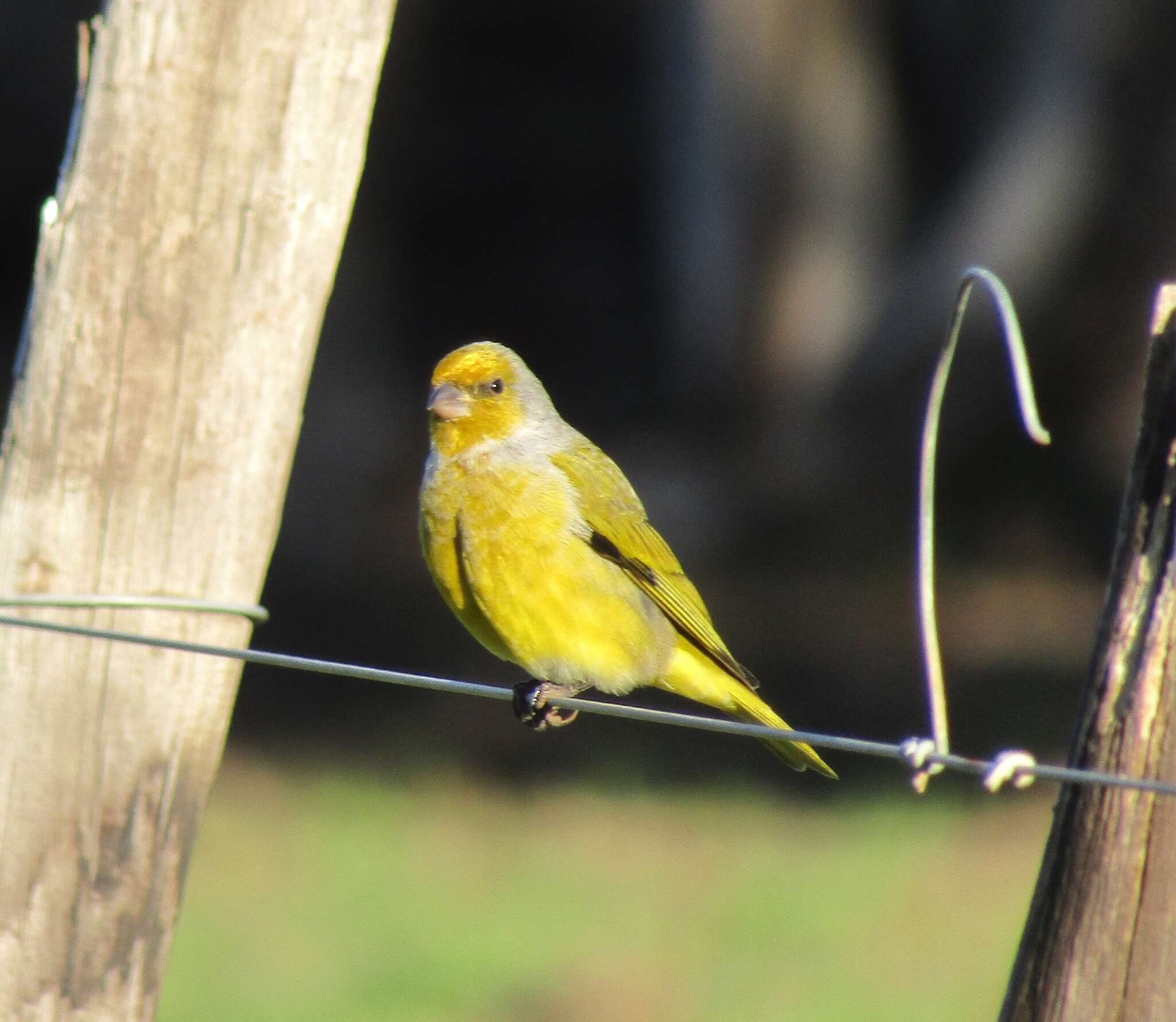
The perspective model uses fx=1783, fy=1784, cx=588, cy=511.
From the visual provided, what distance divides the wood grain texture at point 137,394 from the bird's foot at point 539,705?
1133 millimetres

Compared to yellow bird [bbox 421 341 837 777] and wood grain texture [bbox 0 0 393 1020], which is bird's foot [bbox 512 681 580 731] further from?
wood grain texture [bbox 0 0 393 1020]

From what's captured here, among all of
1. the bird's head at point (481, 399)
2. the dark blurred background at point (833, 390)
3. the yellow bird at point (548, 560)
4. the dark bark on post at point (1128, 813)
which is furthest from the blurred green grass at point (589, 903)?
the dark bark on post at point (1128, 813)

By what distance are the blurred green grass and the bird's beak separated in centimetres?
281

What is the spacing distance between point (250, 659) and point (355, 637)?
9569 millimetres

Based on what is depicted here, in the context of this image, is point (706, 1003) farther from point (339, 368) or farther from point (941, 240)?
point (339, 368)

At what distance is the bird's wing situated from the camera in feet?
14.7

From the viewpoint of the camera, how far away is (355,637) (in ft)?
41.7

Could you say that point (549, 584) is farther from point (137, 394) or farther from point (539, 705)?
point (137, 394)

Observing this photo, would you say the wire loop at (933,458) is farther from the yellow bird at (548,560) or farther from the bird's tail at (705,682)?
the bird's tail at (705,682)

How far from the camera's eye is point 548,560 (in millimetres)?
4273

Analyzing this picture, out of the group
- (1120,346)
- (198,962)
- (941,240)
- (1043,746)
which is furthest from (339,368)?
(198,962)

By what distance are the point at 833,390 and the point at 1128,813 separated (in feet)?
40.9

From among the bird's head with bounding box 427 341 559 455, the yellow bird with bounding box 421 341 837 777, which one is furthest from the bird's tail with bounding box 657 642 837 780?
the bird's head with bounding box 427 341 559 455

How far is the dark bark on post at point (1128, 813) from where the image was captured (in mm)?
2268
